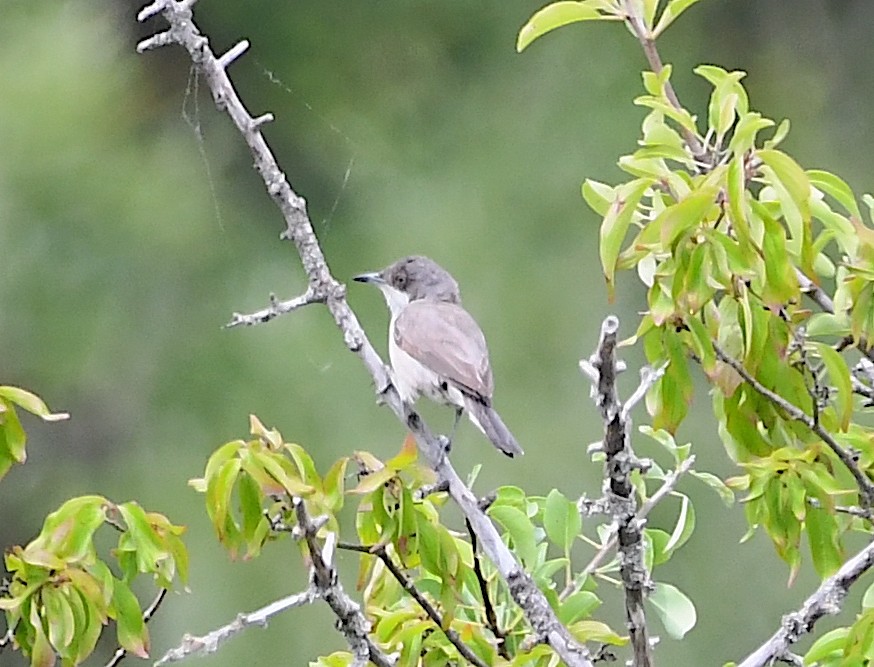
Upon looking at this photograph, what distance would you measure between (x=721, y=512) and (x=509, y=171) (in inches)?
36.6

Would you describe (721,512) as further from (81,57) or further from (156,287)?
(81,57)

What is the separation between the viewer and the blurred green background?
10.0ft

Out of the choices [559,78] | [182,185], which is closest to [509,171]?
[559,78]

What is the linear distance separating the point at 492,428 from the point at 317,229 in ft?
4.65

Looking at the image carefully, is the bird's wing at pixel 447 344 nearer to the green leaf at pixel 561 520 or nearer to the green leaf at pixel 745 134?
the green leaf at pixel 561 520

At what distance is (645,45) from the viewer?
1.35 meters

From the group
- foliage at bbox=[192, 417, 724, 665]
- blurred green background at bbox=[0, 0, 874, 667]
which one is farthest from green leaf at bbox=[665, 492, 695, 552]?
blurred green background at bbox=[0, 0, 874, 667]

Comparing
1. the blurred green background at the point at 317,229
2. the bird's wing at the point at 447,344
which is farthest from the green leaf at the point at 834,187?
the blurred green background at the point at 317,229

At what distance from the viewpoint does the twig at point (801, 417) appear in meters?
1.30

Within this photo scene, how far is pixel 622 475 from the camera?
1.18 metres

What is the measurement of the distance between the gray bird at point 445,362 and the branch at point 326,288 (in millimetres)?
449

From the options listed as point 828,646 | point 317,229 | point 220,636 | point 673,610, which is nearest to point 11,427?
point 220,636

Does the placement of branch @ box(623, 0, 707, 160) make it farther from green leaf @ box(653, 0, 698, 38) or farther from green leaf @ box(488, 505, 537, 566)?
green leaf @ box(488, 505, 537, 566)

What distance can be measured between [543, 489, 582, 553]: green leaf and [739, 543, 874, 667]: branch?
0.76 feet
